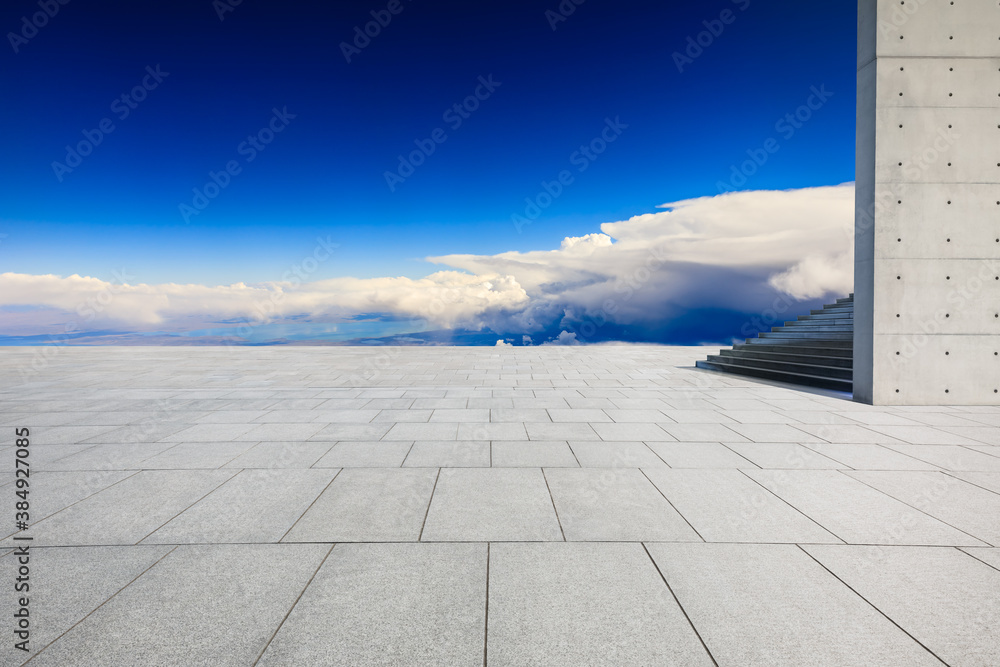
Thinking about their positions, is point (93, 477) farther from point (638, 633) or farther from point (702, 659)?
point (702, 659)

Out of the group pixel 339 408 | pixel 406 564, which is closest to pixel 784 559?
pixel 406 564

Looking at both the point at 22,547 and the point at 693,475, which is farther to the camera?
the point at 693,475

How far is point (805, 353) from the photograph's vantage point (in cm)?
1445

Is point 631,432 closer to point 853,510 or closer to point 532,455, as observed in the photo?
point 532,455

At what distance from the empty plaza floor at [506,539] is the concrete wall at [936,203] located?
1.59 meters

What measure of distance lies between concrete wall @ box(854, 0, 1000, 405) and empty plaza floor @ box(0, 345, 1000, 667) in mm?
1585

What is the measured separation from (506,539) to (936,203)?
477 inches

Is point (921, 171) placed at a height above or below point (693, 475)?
above

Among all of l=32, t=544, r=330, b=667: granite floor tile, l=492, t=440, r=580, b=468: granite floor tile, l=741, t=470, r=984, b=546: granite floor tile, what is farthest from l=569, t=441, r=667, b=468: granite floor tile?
l=32, t=544, r=330, b=667: granite floor tile

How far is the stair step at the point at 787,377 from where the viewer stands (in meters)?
12.3

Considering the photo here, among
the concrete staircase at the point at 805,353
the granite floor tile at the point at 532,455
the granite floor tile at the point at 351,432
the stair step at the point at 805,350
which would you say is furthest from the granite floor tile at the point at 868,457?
the stair step at the point at 805,350

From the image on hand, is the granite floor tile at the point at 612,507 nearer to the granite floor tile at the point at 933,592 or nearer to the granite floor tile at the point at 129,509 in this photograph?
the granite floor tile at the point at 933,592

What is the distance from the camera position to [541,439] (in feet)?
24.7

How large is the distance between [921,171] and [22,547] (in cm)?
1566
